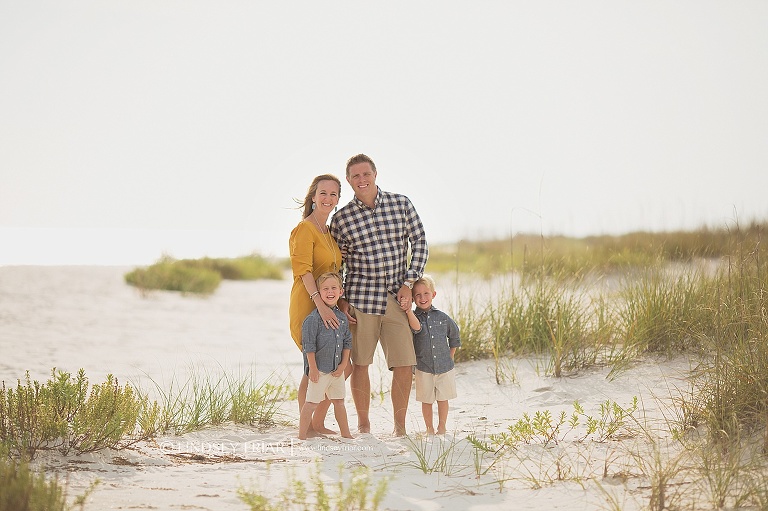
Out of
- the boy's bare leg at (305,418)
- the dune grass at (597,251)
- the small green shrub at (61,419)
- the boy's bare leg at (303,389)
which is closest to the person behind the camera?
the small green shrub at (61,419)

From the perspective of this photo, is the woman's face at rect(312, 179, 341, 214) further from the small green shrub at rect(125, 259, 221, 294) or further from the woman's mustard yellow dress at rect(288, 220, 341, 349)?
the small green shrub at rect(125, 259, 221, 294)

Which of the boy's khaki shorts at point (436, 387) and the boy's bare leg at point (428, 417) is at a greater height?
the boy's khaki shorts at point (436, 387)

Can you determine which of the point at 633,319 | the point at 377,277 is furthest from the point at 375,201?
the point at 633,319

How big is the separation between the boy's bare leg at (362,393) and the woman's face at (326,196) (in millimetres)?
1198

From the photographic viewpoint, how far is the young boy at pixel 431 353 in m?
5.05

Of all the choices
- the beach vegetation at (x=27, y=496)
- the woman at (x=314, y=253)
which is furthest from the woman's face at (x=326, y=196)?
the beach vegetation at (x=27, y=496)

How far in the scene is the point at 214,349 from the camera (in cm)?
987

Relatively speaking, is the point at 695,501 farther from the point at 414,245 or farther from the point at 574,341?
the point at 574,341

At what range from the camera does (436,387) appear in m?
5.08

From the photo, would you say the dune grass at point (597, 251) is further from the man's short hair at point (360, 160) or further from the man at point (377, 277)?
the man's short hair at point (360, 160)

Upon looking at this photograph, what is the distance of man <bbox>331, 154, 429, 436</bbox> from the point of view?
507cm

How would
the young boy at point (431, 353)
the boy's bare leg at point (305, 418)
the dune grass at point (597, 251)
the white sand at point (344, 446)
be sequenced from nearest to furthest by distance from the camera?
the white sand at point (344, 446) < the boy's bare leg at point (305, 418) < the young boy at point (431, 353) < the dune grass at point (597, 251)

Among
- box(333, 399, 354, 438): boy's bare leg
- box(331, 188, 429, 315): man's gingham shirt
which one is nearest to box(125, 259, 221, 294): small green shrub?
box(331, 188, 429, 315): man's gingham shirt

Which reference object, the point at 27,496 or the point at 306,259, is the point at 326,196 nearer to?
the point at 306,259
